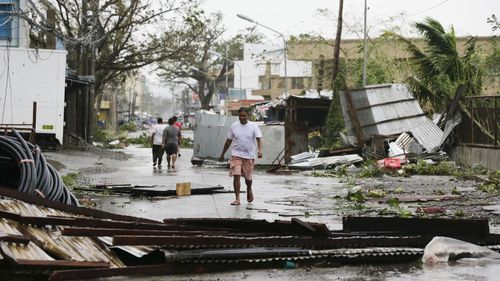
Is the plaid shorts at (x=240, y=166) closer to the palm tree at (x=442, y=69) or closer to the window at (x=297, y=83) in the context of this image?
the palm tree at (x=442, y=69)

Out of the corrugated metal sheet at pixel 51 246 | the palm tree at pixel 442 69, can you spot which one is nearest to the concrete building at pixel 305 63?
the palm tree at pixel 442 69

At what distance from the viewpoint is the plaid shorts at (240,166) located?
529 inches

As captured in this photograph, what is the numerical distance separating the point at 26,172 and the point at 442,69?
24056 millimetres

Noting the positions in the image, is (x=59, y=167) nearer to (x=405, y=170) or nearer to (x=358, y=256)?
(x=405, y=170)

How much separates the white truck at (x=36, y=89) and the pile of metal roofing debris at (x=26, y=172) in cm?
1770

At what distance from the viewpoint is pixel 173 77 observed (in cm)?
8475

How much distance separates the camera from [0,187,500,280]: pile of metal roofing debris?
632 cm

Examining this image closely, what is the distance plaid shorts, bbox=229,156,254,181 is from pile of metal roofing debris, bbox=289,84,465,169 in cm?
1234

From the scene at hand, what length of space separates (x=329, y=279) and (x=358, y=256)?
81cm

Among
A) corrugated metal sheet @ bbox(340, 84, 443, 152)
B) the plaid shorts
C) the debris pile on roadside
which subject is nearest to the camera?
the plaid shorts

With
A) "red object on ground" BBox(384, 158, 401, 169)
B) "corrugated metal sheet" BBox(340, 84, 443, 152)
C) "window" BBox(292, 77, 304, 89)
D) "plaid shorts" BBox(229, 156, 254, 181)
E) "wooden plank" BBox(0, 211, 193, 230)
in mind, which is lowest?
"red object on ground" BBox(384, 158, 401, 169)

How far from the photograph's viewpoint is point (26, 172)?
30.9ft

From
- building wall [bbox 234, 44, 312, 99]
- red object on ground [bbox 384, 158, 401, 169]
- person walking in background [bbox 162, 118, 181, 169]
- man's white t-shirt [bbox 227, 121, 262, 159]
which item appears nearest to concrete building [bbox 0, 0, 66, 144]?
person walking in background [bbox 162, 118, 181, 169]

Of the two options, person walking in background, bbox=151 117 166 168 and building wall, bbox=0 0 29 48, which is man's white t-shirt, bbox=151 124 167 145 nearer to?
person walking in background, bbox=151 117 166 168
